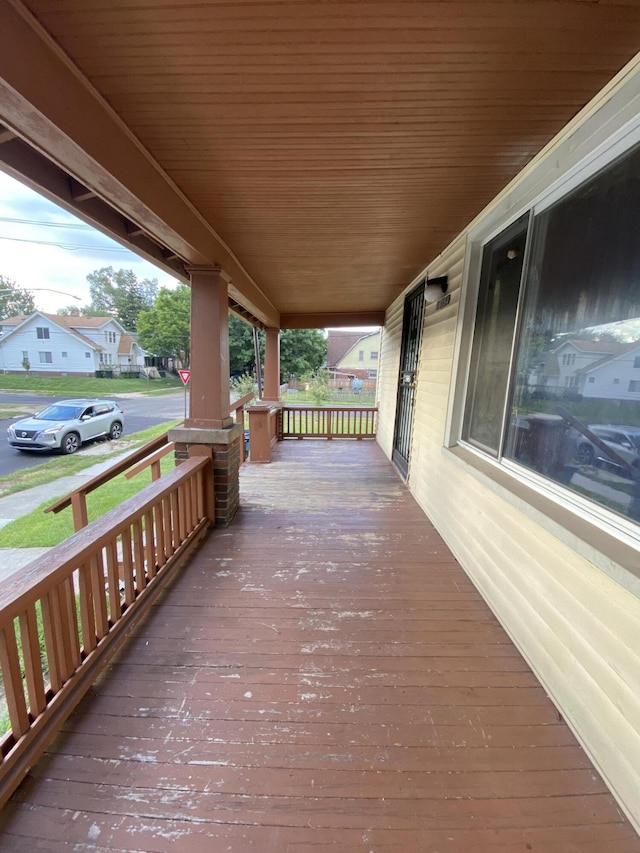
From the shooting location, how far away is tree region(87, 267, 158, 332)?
3625 cm

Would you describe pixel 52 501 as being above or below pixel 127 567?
below

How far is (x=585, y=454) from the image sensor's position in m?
1.41

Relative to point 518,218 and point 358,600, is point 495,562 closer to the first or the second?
point 358,600

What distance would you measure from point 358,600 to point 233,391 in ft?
44.6

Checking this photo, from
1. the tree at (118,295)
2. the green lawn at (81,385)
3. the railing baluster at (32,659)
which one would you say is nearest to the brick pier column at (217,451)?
the railing baluster at (32,659)

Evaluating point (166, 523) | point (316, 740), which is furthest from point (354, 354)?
point (316, 740)

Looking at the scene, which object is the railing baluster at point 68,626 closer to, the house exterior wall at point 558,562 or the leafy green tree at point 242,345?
the house exterior wall at point 558,562

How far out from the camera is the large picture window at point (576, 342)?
1208 millimetres

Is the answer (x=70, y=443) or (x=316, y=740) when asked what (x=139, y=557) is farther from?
(x=70, y=443)

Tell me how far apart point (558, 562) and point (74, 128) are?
256cm

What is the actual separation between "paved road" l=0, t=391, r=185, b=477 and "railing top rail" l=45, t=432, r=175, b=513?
418 centimetres

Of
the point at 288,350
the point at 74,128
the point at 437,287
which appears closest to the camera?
the point at 74,128

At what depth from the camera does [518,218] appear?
6.48 ft

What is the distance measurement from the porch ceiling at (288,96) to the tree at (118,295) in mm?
40727
